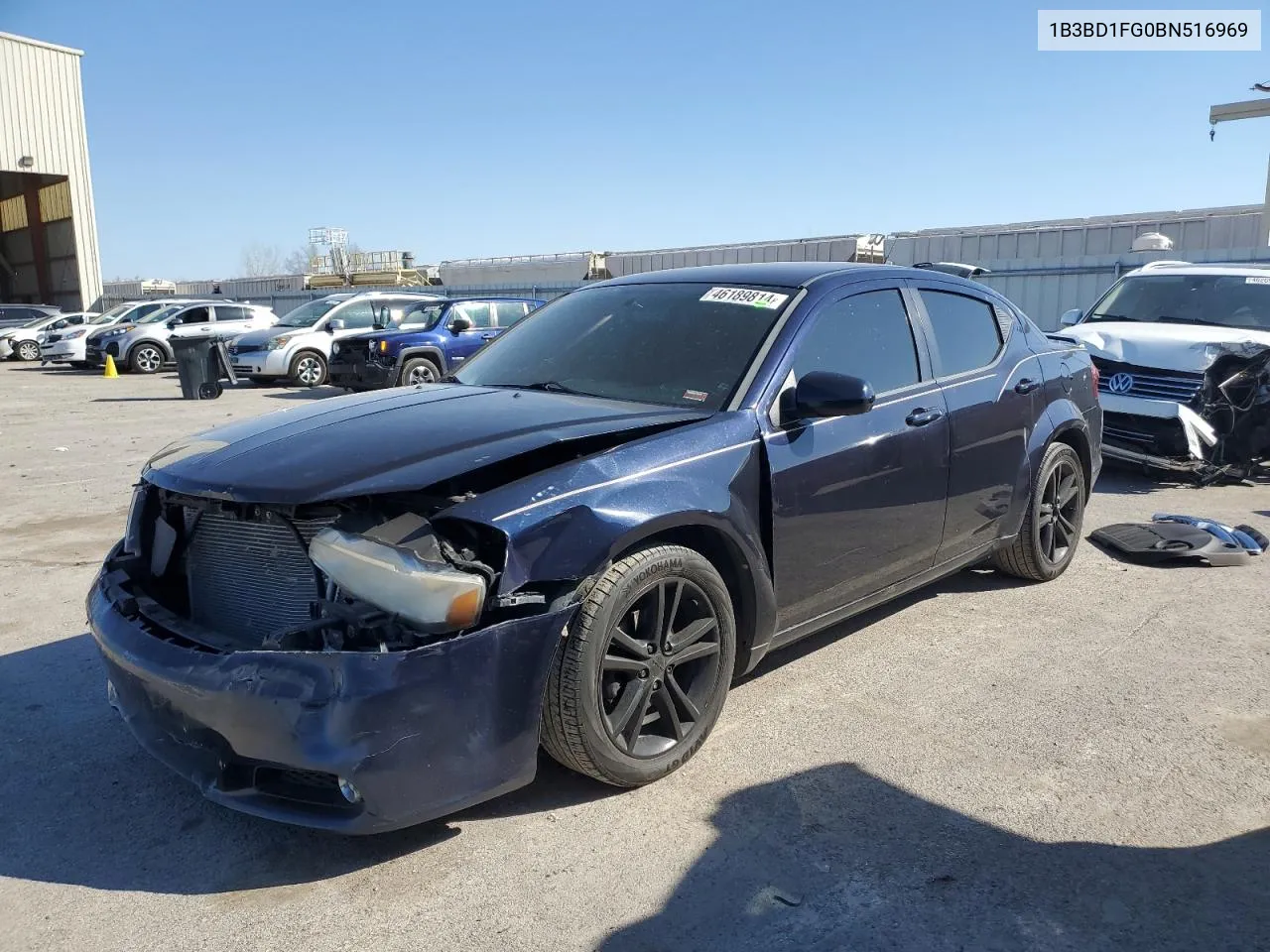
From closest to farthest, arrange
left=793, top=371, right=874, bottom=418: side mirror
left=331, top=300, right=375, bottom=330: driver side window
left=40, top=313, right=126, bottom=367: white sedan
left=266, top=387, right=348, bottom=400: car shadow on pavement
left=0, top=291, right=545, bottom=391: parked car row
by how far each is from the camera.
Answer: left=793, top=371, right=874, bottom=418: side mirror
left=0, top=291, right=545, bottom=391: parked car row
left=266, top=387, right=348, bottom=400: car shadow on pavement
left=331, top=300, right=375, bottom=330: driver side window
left=40, top=313, right=126, bottom=367: white sedan

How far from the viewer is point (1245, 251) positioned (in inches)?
565

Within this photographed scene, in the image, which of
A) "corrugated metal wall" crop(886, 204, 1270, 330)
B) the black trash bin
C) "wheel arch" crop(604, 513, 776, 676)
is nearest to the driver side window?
the black trash bin

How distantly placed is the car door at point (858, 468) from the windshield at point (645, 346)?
0.75ft

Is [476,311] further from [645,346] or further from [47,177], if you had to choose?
[47,177]

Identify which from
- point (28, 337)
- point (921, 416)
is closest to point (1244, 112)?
point (921, 416)

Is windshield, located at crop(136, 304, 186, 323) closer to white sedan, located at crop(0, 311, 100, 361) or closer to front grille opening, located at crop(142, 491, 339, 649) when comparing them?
white sedan, located at crop(0, 311, 100, 361)

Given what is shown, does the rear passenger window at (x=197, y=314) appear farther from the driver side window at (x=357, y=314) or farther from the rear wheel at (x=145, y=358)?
the driver side window at (x=357, y=314)

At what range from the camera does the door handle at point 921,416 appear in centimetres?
409

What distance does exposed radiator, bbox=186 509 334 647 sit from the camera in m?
2.84

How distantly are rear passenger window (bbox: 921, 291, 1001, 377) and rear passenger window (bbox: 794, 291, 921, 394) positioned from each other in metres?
0.24

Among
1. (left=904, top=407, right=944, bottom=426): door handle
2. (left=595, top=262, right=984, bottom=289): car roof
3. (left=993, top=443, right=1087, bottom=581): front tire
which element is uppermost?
(left=595, top=262, right=984, bottom=289): car roof

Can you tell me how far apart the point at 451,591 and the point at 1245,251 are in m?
15.5

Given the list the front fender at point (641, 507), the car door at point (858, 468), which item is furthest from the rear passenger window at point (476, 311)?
the front fender at point (641, 507)

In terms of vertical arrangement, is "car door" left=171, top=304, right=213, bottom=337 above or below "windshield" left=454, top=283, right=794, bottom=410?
above
